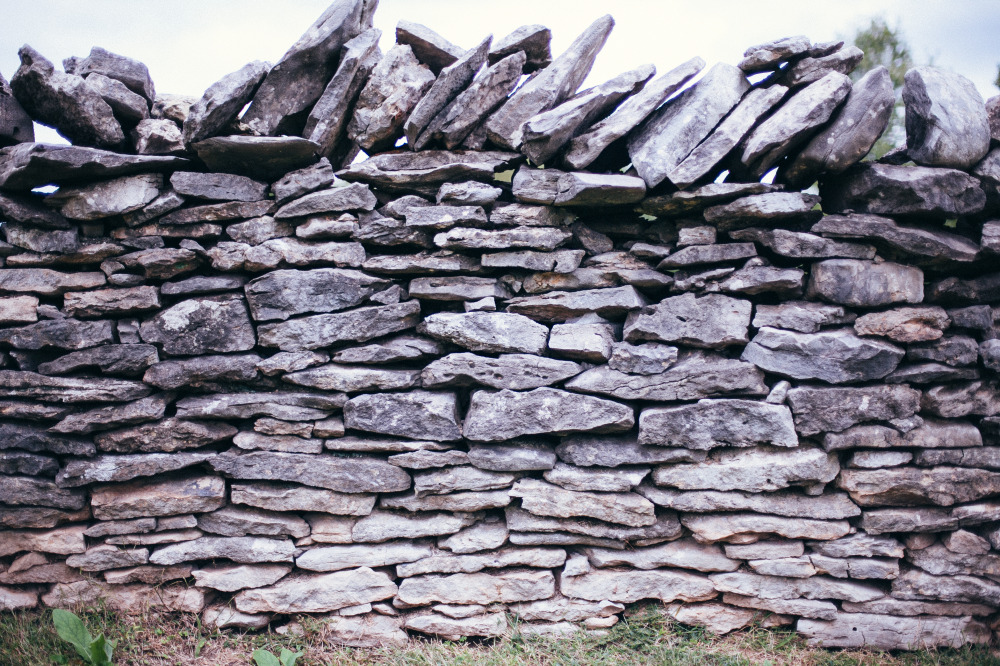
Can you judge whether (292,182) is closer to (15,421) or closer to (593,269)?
(593,269)

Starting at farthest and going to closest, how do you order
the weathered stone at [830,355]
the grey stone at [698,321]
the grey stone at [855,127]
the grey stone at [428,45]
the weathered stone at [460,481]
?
the grey stone at [428,45] < the weathered stone at [460,481] < the grey stone at [698,321] < the weathered stone at [830,355] < the grey stone at [855,127]

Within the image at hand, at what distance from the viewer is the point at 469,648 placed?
333cm

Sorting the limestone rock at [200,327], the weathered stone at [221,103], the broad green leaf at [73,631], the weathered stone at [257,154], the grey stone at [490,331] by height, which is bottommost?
the broad green leaf at [73,631]

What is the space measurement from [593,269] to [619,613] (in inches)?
87.9

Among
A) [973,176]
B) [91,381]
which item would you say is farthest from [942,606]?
[91,381]

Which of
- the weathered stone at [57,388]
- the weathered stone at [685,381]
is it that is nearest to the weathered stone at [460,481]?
the weathered stone at [685,381]

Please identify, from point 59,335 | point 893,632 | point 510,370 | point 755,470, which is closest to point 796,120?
point 755,470

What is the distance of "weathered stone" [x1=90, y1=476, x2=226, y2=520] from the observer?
3.39 metres

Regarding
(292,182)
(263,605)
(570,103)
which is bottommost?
(263,605)

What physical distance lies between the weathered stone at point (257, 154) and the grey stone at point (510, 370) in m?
1.61

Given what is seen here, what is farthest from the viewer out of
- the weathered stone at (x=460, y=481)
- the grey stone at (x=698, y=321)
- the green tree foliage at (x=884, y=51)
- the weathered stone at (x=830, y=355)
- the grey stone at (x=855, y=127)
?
the green tree foliage at (x=884, y=51)

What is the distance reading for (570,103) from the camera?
324cm

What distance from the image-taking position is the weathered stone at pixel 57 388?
10.9 feet

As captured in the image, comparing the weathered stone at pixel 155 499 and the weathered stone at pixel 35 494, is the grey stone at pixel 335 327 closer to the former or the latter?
the weathered stone at pixel 155 499
